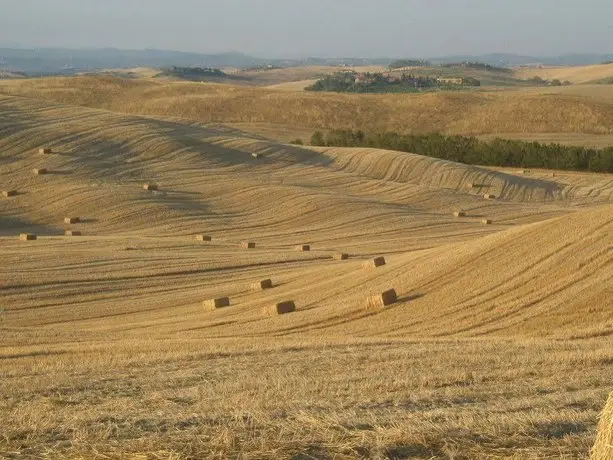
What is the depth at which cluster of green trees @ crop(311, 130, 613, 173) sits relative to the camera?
6456 centimetres

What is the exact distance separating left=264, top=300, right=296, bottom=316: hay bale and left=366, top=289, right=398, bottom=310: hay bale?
2.03m

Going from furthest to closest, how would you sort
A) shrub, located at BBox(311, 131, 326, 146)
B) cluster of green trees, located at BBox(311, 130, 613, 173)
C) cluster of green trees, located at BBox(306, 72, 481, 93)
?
cluster of green trees, located at BBox(306, 72, 481, 93) < shrub, located at BBox(311, 131, 326, 146) < cluster of green trees, located at BBox(311, 130, 613, 173)

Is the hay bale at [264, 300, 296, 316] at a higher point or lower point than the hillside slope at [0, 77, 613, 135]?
lower

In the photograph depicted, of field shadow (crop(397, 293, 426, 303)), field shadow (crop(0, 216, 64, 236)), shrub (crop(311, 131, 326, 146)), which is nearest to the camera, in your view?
field shadow (crop(397, 293, 426, 303))

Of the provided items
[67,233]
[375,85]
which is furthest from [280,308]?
[375,85]

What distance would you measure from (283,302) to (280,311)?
14.5 inches

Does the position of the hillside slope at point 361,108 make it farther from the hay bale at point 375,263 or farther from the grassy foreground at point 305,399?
the grassy foreground at point 305,399

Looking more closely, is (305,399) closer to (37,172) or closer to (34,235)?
(34,235)

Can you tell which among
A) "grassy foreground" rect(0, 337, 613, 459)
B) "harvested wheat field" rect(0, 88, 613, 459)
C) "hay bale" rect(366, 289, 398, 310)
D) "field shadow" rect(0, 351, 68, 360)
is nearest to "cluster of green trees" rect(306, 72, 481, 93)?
"harvested wheat field" rect(0, 88, 613, 459)

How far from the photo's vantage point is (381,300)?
808 inches

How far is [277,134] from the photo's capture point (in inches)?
3105

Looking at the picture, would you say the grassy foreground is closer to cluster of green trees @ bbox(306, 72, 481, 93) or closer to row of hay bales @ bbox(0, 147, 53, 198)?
row of hay bales @ bbox(0, 147, 53, 198)

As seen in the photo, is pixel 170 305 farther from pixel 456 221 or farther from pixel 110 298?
pixel 456 221

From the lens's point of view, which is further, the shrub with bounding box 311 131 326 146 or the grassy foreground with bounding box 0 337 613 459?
the shrub with bounding box 311 131 326 146
